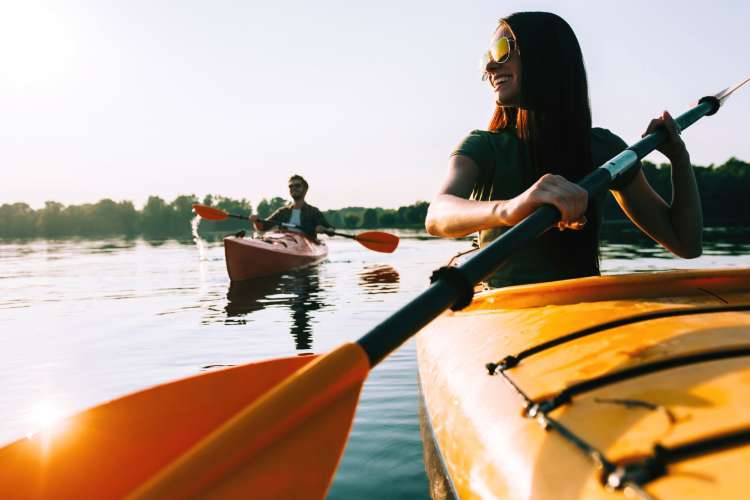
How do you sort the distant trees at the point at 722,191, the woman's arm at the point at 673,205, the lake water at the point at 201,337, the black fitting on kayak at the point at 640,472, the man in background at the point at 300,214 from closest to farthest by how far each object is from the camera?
the black fitting on kayak at the point at 640,472 < the woman's arm at the point at 673,205 < the lake water at the point at 201,337 < the man in background at the point at 300,214 < the distant trees at the point at 722,191

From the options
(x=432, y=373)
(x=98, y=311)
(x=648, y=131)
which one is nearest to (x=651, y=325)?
(x=432, y=373)

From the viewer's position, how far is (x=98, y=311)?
30.9 feet

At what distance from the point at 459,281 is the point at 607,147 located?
62.0 inches

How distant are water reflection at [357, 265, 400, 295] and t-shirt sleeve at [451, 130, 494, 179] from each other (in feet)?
27.1

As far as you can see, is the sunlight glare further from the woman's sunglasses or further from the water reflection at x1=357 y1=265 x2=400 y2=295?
the water reflection at x1=357 y1=265 x2=400 y2=295

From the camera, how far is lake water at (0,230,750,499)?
3605 mm

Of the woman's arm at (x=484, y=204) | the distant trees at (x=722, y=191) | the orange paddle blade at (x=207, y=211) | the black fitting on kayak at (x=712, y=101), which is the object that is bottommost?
the woman's arm at (x=484, y=204)

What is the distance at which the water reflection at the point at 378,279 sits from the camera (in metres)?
11.3

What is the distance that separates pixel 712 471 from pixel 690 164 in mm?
2070

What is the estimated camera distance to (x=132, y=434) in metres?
1.78

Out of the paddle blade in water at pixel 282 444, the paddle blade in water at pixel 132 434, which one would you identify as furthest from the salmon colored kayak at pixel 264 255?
the paddle blade in water at pixel 282 444

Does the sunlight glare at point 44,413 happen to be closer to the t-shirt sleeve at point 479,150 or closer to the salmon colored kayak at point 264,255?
the t-shirt sleeve at point 479,150

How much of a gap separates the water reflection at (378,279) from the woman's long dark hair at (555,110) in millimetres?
8199

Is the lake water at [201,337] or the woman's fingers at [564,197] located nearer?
the woman's fingers at [564,197]
